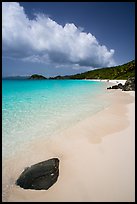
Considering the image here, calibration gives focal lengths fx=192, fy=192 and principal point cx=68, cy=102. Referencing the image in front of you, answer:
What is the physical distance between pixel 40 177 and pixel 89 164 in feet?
5.35

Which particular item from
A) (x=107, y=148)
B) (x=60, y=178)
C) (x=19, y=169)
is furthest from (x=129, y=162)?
(x=19, y=169)

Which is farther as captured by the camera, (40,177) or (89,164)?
(89,164)

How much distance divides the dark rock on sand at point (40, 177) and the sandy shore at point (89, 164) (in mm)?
123

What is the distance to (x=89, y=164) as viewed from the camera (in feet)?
18.0

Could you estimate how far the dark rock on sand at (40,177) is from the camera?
14.3 ft

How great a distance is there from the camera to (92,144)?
23.2 ft

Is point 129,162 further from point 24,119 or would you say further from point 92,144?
A: point 24,119

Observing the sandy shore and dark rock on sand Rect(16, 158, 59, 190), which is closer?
the sandy shore

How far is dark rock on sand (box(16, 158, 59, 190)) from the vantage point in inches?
171

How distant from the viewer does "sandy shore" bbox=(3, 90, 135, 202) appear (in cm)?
417

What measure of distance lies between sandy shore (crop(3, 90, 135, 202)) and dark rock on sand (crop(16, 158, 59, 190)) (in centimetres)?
12

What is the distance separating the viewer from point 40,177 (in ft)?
14.6

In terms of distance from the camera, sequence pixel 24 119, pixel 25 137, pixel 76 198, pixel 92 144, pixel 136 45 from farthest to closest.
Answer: pixel 24 119, pixel 25 137, pixel 92 144, pixel 76 198, pixel 136 45

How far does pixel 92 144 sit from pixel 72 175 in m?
2.24
